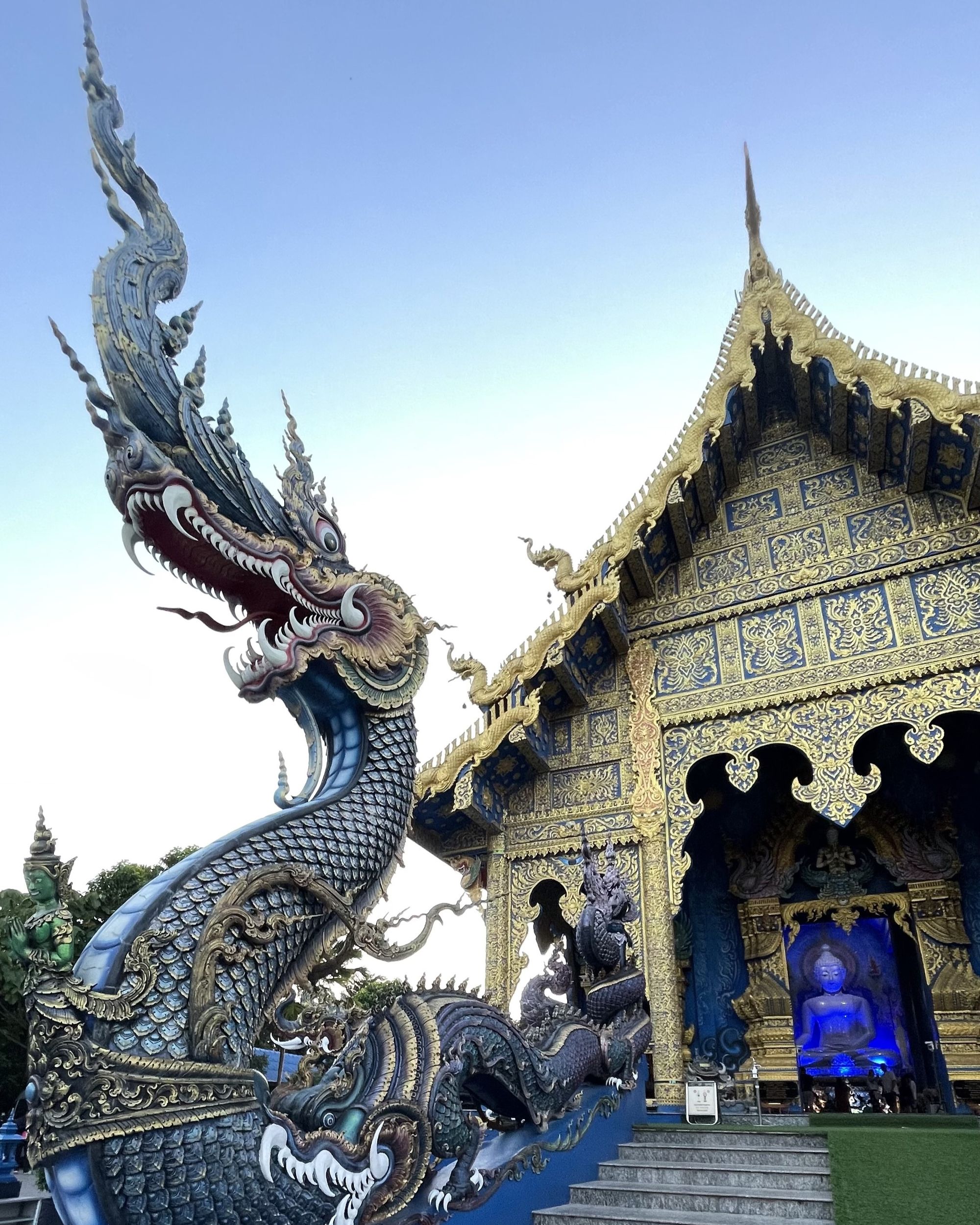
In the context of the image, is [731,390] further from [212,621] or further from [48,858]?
[48,858]

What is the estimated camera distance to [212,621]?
10.4 feet

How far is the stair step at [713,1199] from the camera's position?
3.67 meters

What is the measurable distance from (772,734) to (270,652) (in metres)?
4.78

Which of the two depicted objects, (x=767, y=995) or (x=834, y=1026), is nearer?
(x=767, y=995)

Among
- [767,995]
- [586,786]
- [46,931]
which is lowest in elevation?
[46,931]

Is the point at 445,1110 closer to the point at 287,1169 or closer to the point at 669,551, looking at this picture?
the point at 287,1169

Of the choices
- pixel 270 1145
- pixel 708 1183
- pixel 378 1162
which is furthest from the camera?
pixel 708 1183

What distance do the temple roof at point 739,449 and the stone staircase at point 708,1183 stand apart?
9.70 feet

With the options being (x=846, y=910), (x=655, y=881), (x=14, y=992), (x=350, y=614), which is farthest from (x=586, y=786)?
(x=14, y=992)

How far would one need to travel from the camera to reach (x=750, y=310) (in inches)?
301

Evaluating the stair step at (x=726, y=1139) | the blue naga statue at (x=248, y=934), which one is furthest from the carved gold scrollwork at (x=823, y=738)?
the blue naga statue at (x=248, y=934)

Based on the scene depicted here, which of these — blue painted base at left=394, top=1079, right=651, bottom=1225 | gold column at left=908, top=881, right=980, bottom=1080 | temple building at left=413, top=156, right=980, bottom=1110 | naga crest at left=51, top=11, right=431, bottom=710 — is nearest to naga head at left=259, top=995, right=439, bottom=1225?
blue painted base at left=394, top=1079, right=651, bottom=1225

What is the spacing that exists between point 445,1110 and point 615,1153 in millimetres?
2434

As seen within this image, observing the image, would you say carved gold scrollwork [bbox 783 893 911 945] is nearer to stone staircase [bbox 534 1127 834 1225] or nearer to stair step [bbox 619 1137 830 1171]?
stone staircase [bbox 534 1127 834 1225]
